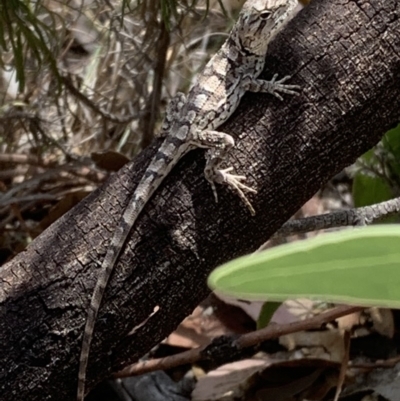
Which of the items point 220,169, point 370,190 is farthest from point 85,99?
point 220,169

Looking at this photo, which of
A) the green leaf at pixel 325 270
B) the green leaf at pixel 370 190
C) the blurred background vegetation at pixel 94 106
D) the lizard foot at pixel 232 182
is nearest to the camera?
the green leaf at pixel 325 270

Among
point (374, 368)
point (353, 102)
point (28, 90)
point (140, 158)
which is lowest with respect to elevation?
point (374, 368)

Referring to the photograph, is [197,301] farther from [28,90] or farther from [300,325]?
[28,90]

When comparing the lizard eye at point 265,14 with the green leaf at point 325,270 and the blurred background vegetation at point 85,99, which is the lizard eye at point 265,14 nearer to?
the blurred background vegetation at point 85,99

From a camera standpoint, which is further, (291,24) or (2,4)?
(2,4)

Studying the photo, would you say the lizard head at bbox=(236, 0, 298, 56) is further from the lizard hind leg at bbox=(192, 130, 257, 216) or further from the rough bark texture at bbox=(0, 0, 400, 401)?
the lizard hind leg at bbox=(192, 130, 257, 216)

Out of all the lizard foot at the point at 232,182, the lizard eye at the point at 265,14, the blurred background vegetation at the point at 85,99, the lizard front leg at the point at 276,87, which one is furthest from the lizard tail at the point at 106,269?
the blurred background vegetation at the point at 85,99

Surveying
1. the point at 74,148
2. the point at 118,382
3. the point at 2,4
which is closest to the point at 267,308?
the point at 118,382

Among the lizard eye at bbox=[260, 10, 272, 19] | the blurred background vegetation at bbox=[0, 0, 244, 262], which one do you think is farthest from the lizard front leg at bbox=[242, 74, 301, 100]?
the blurred background vegetation at bbox=[0, 0, 244, 262]
